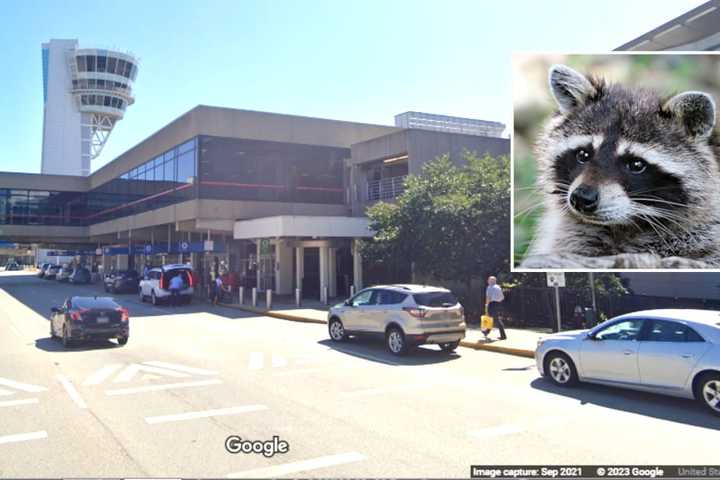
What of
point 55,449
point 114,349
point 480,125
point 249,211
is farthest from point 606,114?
point 480,125

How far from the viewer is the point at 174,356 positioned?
13672mm

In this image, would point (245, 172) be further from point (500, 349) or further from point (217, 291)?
point (500, 349)

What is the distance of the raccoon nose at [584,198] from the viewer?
975 centimetres

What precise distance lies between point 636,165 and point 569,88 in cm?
191

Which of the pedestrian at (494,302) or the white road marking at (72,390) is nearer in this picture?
the white road marking at (72,390)

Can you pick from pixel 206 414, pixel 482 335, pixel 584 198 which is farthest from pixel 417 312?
pixel 206 414

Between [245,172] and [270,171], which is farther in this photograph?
[270,171]

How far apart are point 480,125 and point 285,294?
30.0 meters

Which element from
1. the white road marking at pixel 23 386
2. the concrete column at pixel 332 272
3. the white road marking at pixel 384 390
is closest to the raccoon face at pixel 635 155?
the white road marking at pixel 384 390

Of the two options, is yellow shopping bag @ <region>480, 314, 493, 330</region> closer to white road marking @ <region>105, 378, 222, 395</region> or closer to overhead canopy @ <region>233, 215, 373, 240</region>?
white road marking @ <region>105, 378, 222, 395</region>

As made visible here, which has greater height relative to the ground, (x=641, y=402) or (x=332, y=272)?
(x=332, y=272)

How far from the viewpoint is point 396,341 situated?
545 inches

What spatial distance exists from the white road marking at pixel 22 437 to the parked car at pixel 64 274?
54332 mm

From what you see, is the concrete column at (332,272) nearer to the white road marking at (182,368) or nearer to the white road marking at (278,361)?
the white road marking at (278,361)
